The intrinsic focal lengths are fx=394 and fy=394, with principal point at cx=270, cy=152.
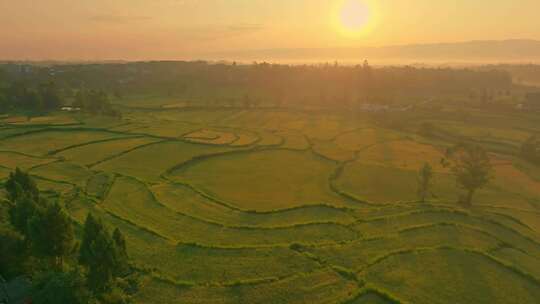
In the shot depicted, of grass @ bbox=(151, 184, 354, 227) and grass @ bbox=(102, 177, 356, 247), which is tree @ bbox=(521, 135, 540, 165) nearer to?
grass @ bbox=(151, 184, 354, 227)

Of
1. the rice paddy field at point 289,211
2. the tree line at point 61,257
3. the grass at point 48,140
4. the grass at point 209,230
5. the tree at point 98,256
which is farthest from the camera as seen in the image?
the grass at point 48,140

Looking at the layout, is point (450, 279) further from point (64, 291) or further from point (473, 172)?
point (64, 291)

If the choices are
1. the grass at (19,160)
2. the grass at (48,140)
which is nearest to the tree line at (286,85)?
the grass at (48,140)

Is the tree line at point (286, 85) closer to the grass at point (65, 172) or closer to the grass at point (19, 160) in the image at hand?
the grass at point (19, 160)

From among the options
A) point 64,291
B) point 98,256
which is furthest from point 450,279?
point 64,291

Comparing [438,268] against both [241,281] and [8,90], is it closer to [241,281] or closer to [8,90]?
[241,281]

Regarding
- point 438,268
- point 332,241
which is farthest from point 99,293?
point 438,268

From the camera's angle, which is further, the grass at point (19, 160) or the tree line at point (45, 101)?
the tree line at point (45, 101)
